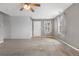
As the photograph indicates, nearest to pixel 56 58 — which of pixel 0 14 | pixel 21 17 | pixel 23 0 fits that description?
pixel 23 0

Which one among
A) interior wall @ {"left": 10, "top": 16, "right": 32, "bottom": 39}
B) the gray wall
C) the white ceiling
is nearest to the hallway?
the gray wall

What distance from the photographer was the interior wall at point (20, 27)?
24.7 feet

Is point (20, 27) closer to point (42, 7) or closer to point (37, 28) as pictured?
point (37, 28)

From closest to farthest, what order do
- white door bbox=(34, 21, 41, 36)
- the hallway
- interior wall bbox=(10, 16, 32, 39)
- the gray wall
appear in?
the hallway
the gray wall
interior wall bbox=(10, 16, 32, 39)
white door bbox=(34, 21, 41, 36)

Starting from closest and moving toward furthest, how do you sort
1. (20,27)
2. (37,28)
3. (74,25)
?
(74,25)
(20,27)
(37,28)

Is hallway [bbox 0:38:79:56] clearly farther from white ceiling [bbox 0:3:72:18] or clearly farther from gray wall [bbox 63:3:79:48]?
white ceiling [bbox 0:3:72:18]

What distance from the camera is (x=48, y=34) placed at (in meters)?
9.10

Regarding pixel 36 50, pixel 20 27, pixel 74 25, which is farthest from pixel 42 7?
pixel 20 27

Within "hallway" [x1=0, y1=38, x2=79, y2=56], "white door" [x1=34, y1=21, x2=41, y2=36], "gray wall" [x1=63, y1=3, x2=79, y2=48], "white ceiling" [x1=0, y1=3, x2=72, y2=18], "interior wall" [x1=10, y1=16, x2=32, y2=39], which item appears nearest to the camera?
"hallway" [x1=0, y1=38, x2=79, y2=56]

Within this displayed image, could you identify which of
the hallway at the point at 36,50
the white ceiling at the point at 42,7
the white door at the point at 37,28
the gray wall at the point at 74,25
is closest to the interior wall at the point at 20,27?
the white ceiling at the point at 42,7

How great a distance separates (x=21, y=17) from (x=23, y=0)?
7048 millimetres

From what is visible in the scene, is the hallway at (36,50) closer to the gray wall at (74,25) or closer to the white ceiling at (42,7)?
the gray wall at (74,25)

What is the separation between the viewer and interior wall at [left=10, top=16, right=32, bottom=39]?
752 cm

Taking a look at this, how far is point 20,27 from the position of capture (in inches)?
298
